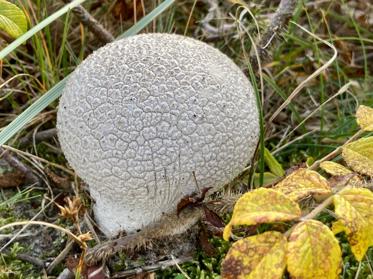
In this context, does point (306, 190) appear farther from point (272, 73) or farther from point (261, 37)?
point (272, 73)

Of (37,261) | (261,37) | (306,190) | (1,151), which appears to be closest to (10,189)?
(1,151)

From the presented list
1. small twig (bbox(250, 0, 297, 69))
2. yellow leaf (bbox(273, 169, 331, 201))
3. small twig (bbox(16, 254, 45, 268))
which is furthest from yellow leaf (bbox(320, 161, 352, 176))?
small twig (bbox(16, 254, 45, 268))

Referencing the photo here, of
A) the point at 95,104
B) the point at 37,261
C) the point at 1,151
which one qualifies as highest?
the point at 95,104

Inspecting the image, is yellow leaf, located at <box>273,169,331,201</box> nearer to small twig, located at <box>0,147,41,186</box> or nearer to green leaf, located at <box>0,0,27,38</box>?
green leaf, located at <box>0,0,27,38</box>

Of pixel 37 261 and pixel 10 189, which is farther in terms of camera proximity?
pixel 10 189

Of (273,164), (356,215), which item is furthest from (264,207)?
(273,164)

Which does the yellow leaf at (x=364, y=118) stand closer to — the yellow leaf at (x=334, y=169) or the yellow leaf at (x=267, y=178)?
the yellow leaf at (x=334, y=169)
